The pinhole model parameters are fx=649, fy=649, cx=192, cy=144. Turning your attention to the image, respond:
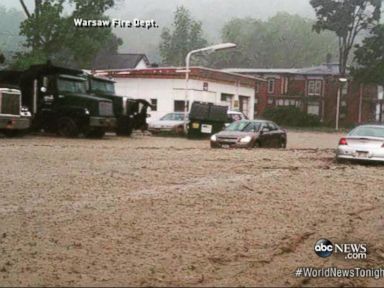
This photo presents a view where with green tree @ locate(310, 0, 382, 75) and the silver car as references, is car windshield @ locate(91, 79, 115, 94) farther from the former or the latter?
green tree @ locate(310, 0, 382, 75)

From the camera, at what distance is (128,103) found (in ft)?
101

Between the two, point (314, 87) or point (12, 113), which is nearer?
point (12, 113)

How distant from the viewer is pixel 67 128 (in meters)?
26.8

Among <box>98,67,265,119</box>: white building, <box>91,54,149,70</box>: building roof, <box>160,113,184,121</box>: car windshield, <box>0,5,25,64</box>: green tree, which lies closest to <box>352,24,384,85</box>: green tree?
<box>98,67,265,119</box>: white building

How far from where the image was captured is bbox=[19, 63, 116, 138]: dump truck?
1044 inches

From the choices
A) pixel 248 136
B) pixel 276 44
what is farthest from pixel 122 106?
pixel 276 44

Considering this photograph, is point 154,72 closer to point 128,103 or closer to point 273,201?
point 128,103

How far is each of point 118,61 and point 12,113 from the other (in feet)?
164

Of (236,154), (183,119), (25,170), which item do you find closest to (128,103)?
(183,119)

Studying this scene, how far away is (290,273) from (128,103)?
2504 centimetres

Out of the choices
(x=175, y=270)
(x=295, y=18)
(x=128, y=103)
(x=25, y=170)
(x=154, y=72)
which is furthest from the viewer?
(x=295, y=18)

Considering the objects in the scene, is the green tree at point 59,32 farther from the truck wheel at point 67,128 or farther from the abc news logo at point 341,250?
the abc news logo at point 341,250

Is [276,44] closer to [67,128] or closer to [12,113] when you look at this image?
[67,128]

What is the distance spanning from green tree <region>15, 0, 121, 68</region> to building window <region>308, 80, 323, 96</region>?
34888mm
